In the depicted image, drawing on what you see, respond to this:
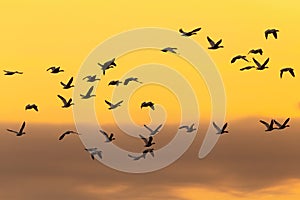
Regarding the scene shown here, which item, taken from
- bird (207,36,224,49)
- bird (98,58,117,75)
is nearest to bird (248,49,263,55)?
bird (207,36,224,49)

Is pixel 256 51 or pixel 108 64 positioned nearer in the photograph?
pixel 256 51

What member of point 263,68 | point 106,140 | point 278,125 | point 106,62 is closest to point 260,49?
point 263,68

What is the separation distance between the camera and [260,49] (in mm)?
140125

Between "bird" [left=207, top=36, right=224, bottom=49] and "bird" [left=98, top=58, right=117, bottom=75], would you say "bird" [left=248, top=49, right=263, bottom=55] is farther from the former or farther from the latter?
"bird" [left=98, top=58, right=117, bottom=75]

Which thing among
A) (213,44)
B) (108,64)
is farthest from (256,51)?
(108,64)

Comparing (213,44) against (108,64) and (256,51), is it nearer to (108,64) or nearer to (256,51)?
(256,51)

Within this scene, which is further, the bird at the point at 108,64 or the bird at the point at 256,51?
the bird at the point at 108,64

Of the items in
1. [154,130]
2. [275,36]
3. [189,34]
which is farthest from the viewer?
[154,130]

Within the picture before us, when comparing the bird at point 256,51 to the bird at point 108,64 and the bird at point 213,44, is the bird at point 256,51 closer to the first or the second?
the bird at point 213,44

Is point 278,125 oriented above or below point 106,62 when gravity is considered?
below

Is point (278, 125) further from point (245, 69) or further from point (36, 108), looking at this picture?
point (36, 108)

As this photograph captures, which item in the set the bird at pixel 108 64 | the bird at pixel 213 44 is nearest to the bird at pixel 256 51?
the bird at pixel 213 44

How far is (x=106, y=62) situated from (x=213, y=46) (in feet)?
68.5

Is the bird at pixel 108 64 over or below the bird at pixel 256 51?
over
